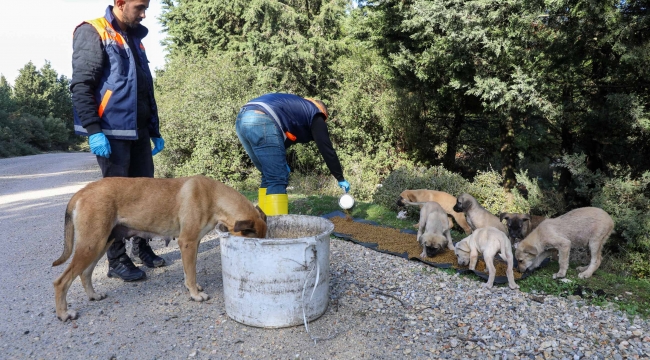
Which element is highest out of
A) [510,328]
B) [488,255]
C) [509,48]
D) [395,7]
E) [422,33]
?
[395,7]

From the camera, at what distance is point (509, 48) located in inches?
375

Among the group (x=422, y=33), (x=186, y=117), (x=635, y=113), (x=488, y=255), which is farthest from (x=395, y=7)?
(x=488, y=255)

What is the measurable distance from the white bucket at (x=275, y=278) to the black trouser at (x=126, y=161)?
1737 millimetres

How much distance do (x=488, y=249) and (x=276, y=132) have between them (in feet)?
9.65

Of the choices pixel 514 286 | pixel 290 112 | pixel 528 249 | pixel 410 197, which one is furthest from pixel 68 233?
pixel 410 197

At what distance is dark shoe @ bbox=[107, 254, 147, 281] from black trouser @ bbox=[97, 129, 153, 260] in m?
0.07

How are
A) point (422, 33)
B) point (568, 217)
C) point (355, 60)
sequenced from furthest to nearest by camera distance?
point (355, 60)
point (422, 33)
point (568, 217)

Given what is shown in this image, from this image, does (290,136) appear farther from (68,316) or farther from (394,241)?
(68,316)

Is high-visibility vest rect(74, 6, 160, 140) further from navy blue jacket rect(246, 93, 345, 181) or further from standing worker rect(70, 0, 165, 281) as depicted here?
navy blue jacket rect(246, 93, 345, 181)

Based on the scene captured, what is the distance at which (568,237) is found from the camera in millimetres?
5242

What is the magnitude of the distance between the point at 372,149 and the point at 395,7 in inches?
219

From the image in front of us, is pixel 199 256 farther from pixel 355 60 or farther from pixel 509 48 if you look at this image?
pixel 355 60

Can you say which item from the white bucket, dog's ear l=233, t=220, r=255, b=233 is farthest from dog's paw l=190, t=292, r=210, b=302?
dog's ear l=233, t=220, r=255, b=233

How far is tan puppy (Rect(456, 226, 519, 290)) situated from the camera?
15.1 feet
